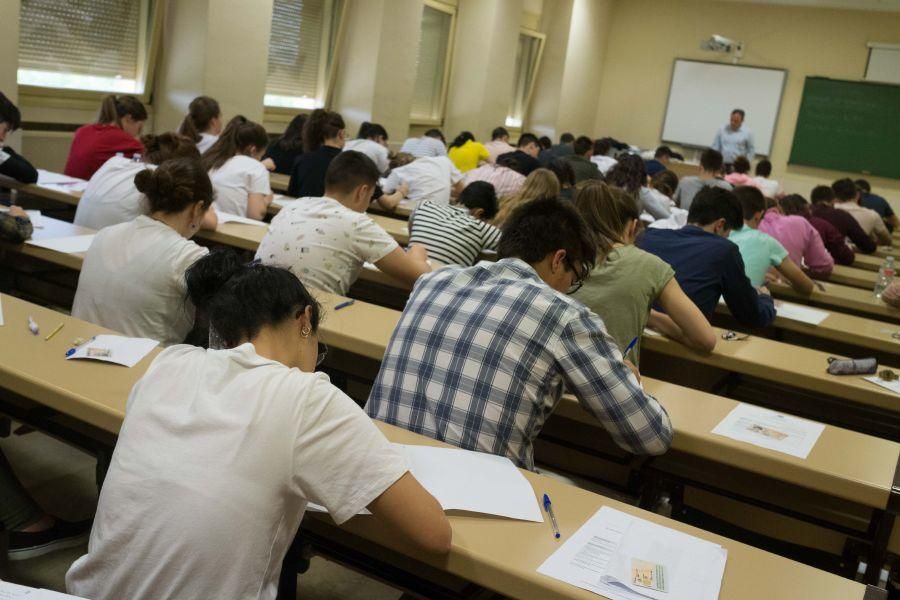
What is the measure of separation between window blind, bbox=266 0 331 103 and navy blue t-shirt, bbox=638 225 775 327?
6429mm

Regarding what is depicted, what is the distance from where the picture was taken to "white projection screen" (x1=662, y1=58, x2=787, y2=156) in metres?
13.4

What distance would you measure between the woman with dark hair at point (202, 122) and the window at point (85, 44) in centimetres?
154

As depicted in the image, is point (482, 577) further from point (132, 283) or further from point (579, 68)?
point (579, 68)

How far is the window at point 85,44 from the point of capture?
21.9 ft

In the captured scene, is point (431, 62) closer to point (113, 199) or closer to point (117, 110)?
point (117, 110)

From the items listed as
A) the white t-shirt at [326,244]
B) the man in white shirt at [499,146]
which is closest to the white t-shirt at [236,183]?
the white t-shirt at [326,244]

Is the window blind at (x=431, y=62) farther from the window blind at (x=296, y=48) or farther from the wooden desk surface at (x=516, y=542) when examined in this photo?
the wooden desk surface at (x=516, y=542)

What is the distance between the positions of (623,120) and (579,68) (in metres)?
1.37

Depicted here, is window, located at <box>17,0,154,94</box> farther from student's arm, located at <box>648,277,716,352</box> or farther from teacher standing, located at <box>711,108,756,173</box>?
teacher standing, located at <box>711,108,756,173</box>

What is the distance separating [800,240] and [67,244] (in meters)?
4.10

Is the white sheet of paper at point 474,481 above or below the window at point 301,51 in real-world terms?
below

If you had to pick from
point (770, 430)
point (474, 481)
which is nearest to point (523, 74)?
→ point (770, 430)

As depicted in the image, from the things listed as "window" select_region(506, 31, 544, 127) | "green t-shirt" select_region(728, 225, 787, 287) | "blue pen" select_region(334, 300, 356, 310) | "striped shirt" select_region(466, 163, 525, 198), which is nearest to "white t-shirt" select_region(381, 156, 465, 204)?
"striped shirt" select_region(466, 163, 525, 198)

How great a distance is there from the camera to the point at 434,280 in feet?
7.14
